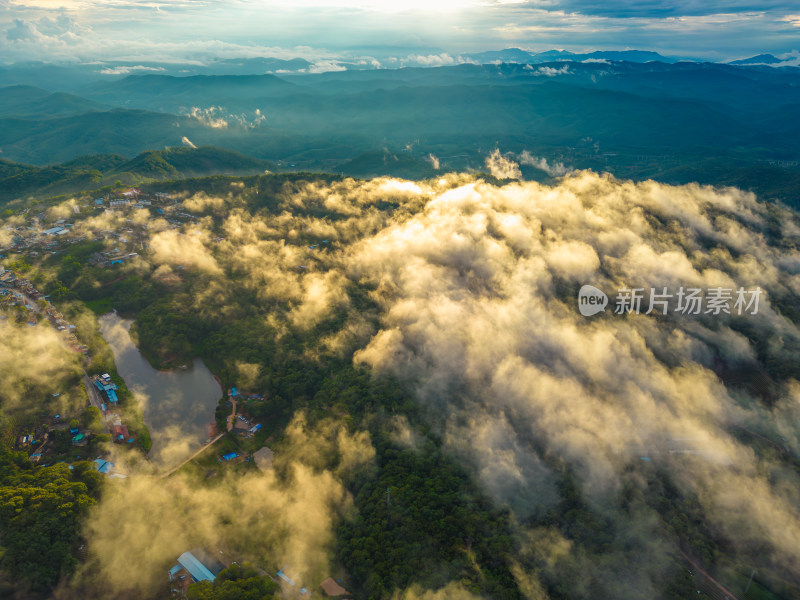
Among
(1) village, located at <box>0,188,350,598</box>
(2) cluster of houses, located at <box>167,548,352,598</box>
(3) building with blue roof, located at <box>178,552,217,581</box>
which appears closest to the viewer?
(2) cluster of houses, located at <box>167,548,352,598</box>

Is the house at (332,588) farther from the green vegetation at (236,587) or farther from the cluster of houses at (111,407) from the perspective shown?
the cluster of houses at (111,407)

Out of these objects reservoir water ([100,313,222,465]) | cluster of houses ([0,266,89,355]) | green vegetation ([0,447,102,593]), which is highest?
cluster of houses ([0,266,89,355])

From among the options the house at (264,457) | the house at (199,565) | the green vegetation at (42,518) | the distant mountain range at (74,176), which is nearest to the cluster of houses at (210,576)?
the house at (199,565)

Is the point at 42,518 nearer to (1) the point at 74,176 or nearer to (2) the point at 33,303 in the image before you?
(2) the point at 33,303

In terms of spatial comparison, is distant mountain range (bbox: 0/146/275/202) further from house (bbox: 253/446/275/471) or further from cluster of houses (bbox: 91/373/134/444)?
house (bbox: 253/446/275/471)

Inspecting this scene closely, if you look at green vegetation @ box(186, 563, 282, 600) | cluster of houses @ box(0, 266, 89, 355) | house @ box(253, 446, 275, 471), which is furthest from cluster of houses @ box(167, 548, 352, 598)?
cluster of houses @ box(0, 266, 89, 355)

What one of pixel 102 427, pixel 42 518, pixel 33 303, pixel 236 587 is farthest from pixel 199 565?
pixel 33 303

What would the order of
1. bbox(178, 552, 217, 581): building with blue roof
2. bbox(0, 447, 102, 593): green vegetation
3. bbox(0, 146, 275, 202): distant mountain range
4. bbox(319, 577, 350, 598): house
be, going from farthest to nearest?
bbox(0, 146, 275, 202): distant mountain range < bbox(178, 552, 217, 581): building with blue roof < bbox(319, 577, 350, 598): house < bbox(0, 447, 102, 593): green vegetation

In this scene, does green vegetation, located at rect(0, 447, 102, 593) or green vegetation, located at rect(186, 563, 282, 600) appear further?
green vegetation, located at rect(0, 447, 102, 593)

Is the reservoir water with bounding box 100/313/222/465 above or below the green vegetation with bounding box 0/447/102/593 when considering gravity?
below
